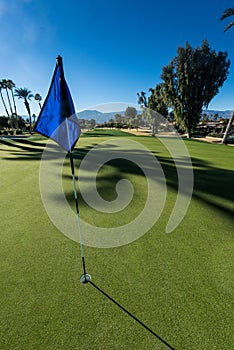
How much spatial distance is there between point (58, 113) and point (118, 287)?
1.95 meters

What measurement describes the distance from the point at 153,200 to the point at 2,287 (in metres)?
2.83

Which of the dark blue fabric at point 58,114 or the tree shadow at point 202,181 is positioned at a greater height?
the dark blue fabric at point 58,114

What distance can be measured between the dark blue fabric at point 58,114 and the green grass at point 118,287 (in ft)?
4.66

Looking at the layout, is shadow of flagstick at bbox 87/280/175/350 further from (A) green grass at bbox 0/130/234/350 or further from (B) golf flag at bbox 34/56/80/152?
(B) golf flag at bbox 34/56/80/152

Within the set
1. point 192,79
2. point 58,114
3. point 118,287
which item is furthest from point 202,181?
point 192,79

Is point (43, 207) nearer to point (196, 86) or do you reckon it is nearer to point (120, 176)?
point (120, 176)

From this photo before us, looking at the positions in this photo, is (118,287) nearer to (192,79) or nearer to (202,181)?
(202,181)

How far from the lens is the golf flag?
5.96 ft

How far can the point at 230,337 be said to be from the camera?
48.6 inches

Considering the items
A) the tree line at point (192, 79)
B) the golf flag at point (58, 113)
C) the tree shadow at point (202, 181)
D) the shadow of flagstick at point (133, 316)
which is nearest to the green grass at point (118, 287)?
the shadow of flagstick at point (133, 316)

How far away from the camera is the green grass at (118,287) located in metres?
1.25

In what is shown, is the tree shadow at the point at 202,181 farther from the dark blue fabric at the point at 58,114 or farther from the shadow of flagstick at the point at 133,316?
the shadow of flagstick at the point at 133,316

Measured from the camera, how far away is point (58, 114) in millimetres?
1900

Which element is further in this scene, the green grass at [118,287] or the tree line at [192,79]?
the tree line at [192,79]
